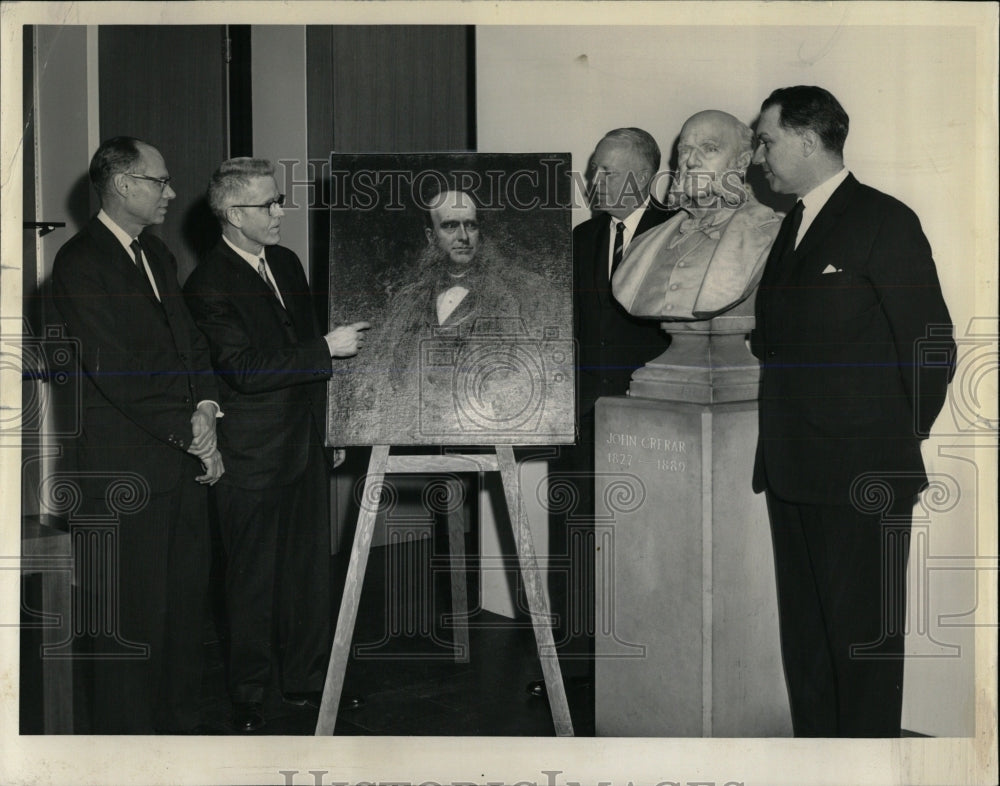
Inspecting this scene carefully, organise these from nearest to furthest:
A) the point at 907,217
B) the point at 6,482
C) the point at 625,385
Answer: the point at 907,217 → the point at 6,482 → the point at 625,385

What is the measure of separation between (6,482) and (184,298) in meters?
0.77

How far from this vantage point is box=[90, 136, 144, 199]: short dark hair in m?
Result: 3.47

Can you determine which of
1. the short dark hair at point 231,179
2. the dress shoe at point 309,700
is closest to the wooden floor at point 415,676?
the dress shoe at point 309,700

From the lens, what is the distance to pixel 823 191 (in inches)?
130

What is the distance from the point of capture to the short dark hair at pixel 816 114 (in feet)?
10.8

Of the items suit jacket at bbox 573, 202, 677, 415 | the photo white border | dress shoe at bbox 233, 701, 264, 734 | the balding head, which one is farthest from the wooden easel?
the balding head

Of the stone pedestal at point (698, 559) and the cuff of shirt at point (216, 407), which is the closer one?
the stone pedestal at point (698, 559)

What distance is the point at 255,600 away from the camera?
3602 mm

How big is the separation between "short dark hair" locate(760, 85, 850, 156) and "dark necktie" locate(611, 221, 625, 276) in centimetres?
65

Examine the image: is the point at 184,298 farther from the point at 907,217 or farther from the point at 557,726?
the point at 907,217

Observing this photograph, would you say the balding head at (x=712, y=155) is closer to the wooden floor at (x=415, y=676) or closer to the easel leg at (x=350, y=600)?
the easel leg at (x=350, y=600)

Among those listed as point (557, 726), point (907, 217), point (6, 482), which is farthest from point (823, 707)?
point (6, 482)

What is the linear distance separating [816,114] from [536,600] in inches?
63.4

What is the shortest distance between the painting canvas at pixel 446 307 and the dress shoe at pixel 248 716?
2.91ft
